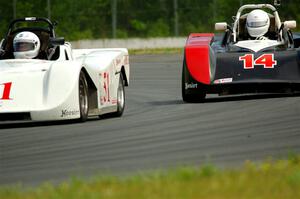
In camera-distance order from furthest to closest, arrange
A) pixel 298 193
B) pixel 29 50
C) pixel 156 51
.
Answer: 1. pixel 156 51
2. pixel 29 50
3. pixel 298 193

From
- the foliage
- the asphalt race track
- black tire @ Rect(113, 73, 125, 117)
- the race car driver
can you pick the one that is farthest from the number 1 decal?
the foliage

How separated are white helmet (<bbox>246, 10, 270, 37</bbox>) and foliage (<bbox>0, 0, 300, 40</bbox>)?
21.2 meters

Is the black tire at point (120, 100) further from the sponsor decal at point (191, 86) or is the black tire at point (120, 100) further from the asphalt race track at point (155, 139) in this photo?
the sponsor decal at point (191, 86)

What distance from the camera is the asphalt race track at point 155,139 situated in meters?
9.45

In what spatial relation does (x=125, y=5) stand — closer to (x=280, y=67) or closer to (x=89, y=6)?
(x=89, y=6)

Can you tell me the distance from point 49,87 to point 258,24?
619 centimetres

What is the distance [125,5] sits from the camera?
1631 inches

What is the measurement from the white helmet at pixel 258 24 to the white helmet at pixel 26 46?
481 cm

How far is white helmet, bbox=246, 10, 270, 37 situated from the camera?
18.9 metres

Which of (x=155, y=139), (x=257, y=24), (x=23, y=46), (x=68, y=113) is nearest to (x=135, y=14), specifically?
(x=257, y=24)

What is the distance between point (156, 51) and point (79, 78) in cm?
2335

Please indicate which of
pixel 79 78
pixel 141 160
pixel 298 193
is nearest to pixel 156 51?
pixel 79 78

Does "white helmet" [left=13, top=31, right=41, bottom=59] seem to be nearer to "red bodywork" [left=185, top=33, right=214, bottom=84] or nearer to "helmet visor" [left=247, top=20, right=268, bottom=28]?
"red bodywork" [left=185, top=33, right=214, bottom=84]

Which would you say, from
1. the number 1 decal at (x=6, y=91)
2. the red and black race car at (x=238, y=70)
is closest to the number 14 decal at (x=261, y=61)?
the red and black race car at (x=238, y=70)
